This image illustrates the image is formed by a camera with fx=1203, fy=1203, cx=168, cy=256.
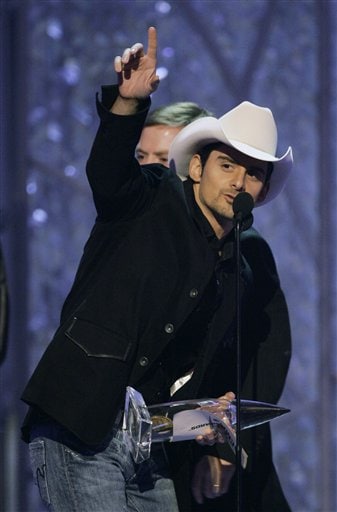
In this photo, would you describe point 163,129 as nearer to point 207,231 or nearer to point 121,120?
point 207,231

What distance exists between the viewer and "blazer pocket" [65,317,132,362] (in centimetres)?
304

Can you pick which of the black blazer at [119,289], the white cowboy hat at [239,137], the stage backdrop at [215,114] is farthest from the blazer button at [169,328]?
the stage backdrop at [215,114]

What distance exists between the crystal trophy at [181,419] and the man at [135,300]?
4cm

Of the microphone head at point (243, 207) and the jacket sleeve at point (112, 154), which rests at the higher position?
the jacket sleeve at point (112, 154)

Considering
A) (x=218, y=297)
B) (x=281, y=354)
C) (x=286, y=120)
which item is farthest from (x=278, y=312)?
(x=286, y=120)

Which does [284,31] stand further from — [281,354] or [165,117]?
[281,354]

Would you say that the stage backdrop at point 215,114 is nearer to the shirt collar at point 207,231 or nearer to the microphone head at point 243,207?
the shirt collar at point 207,231

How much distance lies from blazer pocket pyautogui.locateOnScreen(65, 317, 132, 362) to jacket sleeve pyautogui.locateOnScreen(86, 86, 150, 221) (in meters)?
0.31

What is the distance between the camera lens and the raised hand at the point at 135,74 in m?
2.95

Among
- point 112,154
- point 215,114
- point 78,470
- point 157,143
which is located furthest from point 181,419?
point 215,114

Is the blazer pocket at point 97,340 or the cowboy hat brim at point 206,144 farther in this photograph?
the cowboy hat brim at point 206,144

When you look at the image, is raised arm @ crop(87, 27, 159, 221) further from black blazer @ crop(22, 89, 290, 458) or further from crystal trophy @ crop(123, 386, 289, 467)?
crystal trophy @ crop(123, 386, 289, 467)

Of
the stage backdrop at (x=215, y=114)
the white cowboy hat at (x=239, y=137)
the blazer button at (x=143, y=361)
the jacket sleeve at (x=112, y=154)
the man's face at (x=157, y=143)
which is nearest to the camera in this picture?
the jacket sleeve at (x=112, y=154)

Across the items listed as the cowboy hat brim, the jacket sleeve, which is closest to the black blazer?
the jacket sleeve
